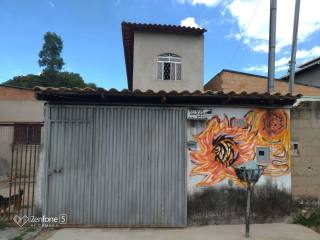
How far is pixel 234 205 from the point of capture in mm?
7324

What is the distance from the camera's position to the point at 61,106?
720 centimetres

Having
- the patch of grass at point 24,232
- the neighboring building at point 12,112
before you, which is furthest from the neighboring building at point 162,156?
the neighboring building at point 12,112

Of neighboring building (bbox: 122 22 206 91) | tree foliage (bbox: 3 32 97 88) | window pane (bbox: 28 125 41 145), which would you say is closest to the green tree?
tree foliage (bbox: 3 32 97 88)

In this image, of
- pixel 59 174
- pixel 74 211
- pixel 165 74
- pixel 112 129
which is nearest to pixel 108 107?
pixel 112 129

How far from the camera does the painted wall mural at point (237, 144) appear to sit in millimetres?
7328

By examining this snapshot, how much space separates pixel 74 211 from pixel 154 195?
1.80 m

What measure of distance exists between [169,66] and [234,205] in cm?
935

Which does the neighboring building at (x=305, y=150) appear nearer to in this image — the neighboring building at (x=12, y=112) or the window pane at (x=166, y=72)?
the window pane at (x=166, y=72)

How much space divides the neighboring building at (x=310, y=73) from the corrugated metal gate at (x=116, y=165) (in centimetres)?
1513

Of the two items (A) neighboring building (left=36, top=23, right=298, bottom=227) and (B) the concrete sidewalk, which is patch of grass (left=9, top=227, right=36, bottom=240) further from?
(A) neighboring building (left=36, top=23, right=298, bottom=227)

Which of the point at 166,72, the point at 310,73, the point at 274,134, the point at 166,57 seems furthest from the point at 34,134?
the point at 310,73

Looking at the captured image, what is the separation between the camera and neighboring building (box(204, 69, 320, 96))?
15648 mm

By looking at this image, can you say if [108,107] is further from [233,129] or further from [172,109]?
[233,129]

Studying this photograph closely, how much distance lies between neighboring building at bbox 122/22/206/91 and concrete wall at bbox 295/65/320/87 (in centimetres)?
930
